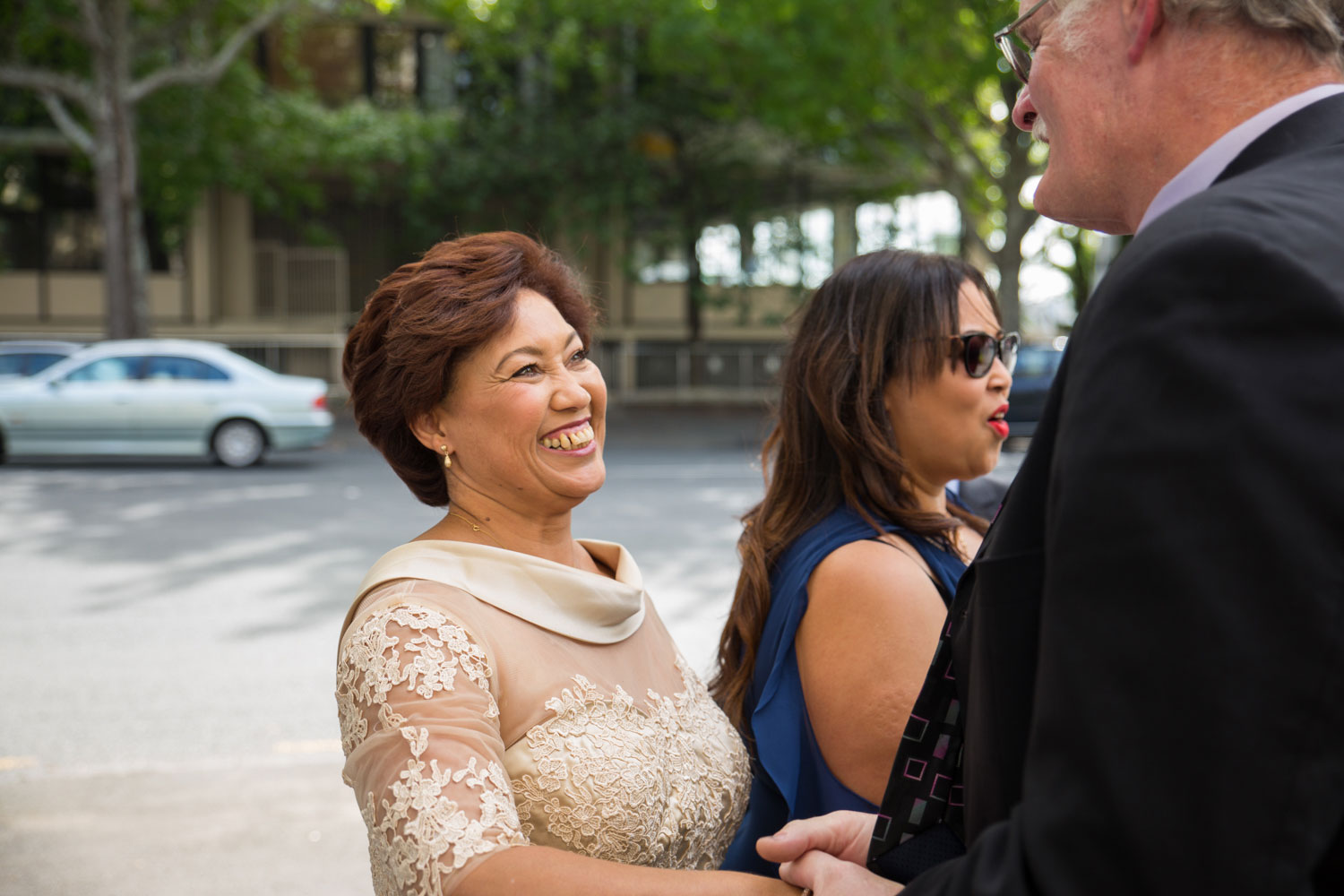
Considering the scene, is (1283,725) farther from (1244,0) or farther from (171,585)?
(171,585)

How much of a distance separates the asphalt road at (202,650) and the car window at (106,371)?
1440 mm

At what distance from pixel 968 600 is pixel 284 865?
327 cm

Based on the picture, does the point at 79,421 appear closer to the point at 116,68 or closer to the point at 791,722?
the point at 116,68

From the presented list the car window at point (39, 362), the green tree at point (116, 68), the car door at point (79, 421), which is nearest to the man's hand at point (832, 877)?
the car door at point (79, 421)

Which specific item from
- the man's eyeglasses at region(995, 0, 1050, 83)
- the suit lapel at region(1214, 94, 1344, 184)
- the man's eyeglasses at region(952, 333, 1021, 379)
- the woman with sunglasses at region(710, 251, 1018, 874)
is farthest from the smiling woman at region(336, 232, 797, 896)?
the suit lapel at region(1214, 94, 1344, 184)

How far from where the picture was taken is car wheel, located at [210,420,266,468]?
14.7 meters

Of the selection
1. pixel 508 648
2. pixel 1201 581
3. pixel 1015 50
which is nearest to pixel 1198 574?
pixel 1201 581

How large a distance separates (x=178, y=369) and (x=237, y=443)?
1.26 m

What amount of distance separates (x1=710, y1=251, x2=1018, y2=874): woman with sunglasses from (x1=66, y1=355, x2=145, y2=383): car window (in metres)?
14.1

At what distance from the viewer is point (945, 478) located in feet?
8.07

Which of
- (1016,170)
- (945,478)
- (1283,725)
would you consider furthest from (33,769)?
(1016,170)

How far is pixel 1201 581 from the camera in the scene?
90 cm

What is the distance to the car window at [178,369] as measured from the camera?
1488cm

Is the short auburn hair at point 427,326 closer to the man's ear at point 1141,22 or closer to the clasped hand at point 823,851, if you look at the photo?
the clasped hand at point 823,851
